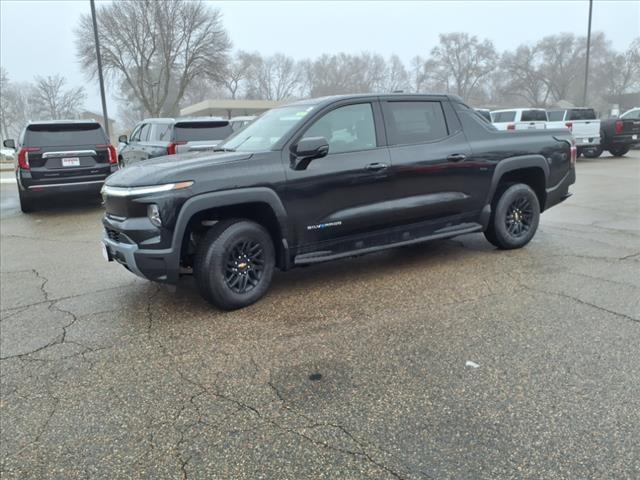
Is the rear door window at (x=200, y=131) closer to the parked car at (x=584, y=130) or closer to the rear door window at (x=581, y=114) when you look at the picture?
the parked car at (x=584, y=130)

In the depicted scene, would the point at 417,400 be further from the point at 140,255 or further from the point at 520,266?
the point at 520,266

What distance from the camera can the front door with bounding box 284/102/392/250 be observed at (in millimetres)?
4559

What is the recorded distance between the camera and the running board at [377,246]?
15.3ft

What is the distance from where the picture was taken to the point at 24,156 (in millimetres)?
9445

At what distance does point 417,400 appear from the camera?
2.99 meters

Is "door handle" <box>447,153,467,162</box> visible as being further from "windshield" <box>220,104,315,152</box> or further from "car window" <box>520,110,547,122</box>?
"car window" <box>520,110,547,122</box>

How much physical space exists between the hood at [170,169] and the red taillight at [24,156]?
20.0 feet

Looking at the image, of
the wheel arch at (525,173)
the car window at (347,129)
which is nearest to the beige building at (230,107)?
the wheel arch at (525,173)

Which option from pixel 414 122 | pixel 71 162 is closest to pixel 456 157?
pixel 414 122

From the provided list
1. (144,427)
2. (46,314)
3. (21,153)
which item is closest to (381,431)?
(144,427)

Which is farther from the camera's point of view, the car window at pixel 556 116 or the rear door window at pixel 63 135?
the car window at pixel 556 116

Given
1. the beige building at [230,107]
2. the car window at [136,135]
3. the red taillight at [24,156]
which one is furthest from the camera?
the beige building at [230,107]

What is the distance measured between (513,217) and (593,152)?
53.6 feet

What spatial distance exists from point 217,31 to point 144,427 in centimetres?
3972
